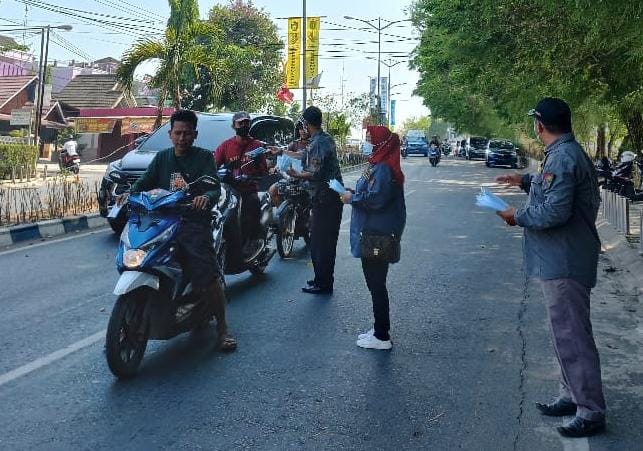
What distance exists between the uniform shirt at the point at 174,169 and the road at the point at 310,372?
1.27 meters

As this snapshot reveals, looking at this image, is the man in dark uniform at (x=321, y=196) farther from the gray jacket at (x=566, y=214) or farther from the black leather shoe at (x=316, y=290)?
the gray jacket at (x=566, y=214)

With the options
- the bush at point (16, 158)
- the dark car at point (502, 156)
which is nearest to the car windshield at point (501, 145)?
the dark car at point (502, 156)

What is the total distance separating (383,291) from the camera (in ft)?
19.7

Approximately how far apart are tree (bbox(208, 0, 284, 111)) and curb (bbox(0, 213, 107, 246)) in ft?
93.1

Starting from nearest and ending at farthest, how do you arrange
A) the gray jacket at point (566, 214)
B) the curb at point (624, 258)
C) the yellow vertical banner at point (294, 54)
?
1. the gray jacket at point (566, 214)
2. the curb at point (624, 258)
3. the yellow vertical banner at point (294, 54)

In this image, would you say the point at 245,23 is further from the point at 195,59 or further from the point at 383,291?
the point at 383,291

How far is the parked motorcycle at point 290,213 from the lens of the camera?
9.84m

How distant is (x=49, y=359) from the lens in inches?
218

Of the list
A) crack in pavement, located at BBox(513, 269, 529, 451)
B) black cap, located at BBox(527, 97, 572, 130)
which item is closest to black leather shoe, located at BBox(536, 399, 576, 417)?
crack in pavement, located at BBox(513, 269, 529, 451)

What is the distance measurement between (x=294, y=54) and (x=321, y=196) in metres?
27.4

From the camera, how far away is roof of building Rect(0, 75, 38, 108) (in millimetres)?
44125

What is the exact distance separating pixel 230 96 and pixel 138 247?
38.4 metres

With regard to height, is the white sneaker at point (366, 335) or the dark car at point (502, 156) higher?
the dark car at point (502, 156)

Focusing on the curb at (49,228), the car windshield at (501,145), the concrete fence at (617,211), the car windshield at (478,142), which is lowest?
the curb at (49,228)
